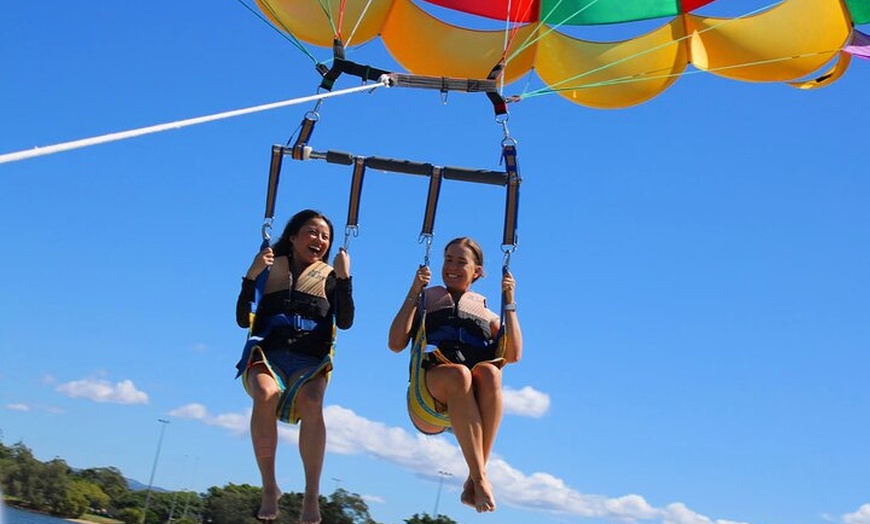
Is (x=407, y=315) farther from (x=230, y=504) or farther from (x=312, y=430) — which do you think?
(x=230, y=504)

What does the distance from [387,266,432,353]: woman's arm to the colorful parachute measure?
1.97 meters

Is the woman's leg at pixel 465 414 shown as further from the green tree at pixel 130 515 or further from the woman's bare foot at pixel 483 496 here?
the green tree at pixel 130 515

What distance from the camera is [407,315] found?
5.04m

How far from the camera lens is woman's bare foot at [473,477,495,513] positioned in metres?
4.67

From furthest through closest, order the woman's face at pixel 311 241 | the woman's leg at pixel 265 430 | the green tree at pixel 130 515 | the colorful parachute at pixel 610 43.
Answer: the green tree at pixel 130 515 < the colorful parachute at pixel 610 43 < the woman's face at pixel 311 241 < the woman's leg at pixel 265 430

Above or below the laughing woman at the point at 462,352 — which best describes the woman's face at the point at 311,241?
above

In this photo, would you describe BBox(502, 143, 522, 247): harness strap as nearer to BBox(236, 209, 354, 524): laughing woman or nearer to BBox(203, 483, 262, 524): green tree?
BBox(236, 209, 354, 524): laughing woman

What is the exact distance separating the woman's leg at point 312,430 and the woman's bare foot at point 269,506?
14 cm

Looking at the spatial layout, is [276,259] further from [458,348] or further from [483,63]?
[483,63]

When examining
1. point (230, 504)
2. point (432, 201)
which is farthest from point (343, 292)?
point (230, 504)

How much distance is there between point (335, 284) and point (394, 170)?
617 millimetres

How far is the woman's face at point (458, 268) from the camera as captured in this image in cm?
530

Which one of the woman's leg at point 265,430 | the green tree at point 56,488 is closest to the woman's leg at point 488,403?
the woman's leg at point 265,430

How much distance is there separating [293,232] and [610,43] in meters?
2.76
